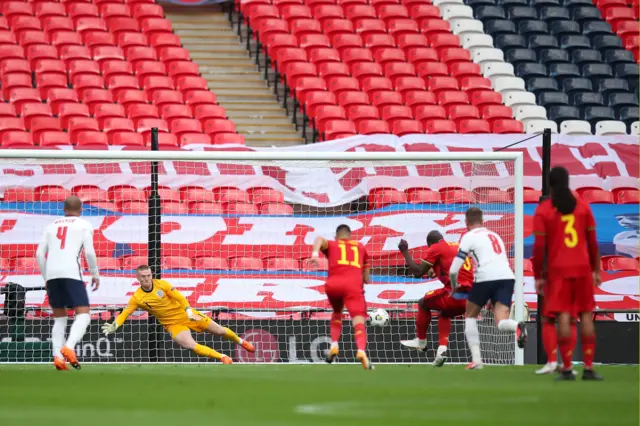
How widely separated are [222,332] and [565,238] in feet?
18.2

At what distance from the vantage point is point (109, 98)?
18.5 metres

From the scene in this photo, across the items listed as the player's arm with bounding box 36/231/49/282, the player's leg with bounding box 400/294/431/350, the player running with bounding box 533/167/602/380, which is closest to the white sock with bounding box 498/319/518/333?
the player's leg with bounding box 400/294/431/350

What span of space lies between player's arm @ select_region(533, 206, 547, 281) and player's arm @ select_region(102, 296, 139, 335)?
5160 millimetres

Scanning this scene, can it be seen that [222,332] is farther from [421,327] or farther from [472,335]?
[472,335]

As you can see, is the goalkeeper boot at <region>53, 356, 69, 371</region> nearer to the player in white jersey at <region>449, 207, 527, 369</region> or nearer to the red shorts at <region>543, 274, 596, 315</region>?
the player in white jersey at <region>449, 207, 527, 369</region>

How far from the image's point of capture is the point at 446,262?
1241 cm

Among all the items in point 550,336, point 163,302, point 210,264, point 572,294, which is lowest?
point 550,336

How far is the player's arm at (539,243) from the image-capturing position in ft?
29.9

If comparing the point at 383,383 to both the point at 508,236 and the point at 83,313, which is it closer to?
the point at 83,313

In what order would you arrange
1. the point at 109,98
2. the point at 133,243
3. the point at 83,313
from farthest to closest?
the point at 109,98 → the point at 133,243 → the point at 83,313

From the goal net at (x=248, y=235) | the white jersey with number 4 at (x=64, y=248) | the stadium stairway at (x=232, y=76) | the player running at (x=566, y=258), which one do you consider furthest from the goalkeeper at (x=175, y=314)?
the stadium stairway at (x=232, y=76)

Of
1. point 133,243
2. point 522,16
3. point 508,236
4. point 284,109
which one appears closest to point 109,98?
point 284,109

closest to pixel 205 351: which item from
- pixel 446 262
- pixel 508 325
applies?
pixel 446 262

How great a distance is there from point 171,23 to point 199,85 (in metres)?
→ 3.70
